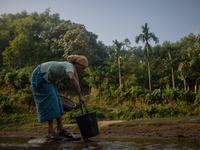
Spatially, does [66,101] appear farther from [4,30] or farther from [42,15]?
[42,15]

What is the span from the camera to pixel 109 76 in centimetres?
1609

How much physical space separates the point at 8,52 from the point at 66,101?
1664 cm

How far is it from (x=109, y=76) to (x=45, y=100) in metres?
13.1

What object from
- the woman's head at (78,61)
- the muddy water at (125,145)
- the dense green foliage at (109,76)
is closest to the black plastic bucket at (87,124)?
the muddy water at (125,145)

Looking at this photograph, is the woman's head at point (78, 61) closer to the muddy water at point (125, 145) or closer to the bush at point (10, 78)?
the muddy water at point (125, 145)

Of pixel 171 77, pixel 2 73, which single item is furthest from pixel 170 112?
pixel 2 73

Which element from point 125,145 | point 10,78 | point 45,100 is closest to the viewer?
point 125,145

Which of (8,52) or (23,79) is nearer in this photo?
(23,79)

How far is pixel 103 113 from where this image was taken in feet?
38.1

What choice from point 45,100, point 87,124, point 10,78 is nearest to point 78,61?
point 45,100

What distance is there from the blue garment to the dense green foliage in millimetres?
7305

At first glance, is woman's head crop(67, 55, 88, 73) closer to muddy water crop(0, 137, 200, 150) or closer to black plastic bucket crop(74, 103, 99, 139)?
black plastic bucket crop(74, 103, 99, 139)

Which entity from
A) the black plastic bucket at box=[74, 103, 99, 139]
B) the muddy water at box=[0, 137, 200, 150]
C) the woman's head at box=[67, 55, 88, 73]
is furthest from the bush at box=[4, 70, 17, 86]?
the black plastic bucket at box=[74, 103, 99, 139]

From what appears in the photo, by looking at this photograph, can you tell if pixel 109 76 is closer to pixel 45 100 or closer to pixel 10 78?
pixel 10 78
